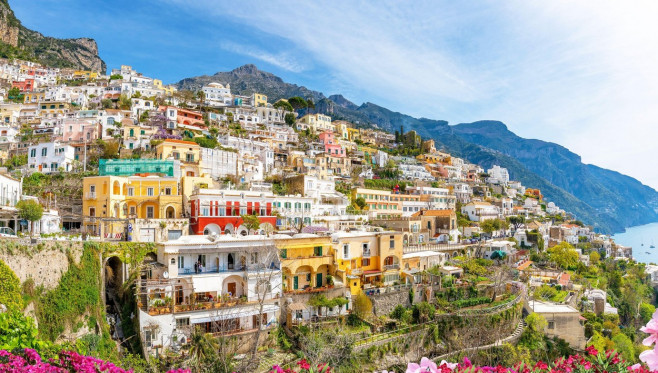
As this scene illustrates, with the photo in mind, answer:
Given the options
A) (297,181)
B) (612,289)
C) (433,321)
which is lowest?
(612,289)

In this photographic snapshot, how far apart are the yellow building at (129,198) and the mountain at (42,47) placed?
6667 cm

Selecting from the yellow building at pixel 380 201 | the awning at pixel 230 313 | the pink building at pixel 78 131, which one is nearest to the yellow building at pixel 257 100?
the pink building at pixel 78 131

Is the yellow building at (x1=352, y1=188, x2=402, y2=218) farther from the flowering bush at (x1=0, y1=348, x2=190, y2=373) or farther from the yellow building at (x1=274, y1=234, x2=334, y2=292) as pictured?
the flowering bush at (x1=0, y1=348, x2=190, y2=373)

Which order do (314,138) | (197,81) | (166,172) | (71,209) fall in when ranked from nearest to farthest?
1. (71,209)
2. (166,172)
3. (314,138)
4. (197,81)

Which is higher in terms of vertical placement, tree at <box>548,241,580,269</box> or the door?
the door

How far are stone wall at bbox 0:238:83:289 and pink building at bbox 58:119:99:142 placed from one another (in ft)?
93.2

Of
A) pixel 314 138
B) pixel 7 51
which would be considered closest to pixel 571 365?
pixel 314 138

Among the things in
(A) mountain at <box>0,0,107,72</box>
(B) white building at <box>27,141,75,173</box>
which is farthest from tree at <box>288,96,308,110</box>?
(A) mountain at <box>0,0,107,72</box>

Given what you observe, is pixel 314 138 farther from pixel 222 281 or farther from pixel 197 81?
pixel 197 81

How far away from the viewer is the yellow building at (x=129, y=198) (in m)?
24.4

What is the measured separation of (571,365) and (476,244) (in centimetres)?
3259

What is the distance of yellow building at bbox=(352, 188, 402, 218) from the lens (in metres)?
39.0

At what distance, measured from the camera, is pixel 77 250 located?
16.2 m

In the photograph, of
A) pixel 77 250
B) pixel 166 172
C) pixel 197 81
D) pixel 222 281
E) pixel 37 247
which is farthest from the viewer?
pixel 197 81
